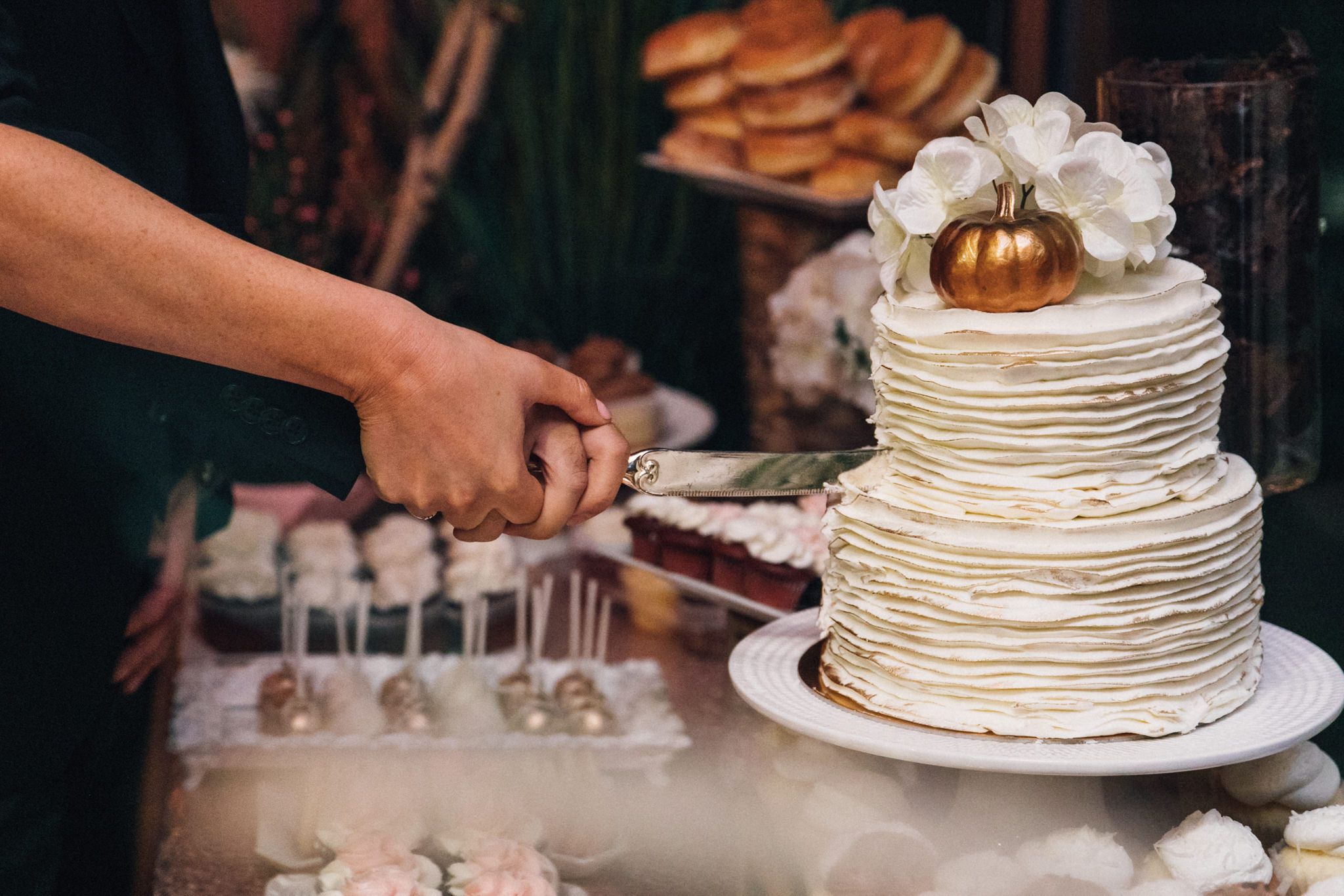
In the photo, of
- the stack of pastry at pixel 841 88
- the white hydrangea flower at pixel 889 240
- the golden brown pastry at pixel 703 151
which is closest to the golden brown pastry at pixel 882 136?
the stack of pastry at pixel 841 88

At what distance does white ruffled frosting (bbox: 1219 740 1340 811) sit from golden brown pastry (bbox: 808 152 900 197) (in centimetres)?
122

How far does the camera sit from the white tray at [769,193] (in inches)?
81.2

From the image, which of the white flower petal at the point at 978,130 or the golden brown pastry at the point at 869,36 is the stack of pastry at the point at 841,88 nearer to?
the golden brown pastry at the point at 869,36

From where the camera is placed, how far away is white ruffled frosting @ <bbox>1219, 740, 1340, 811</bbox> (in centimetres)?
104

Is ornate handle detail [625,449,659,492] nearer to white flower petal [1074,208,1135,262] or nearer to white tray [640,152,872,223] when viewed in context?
white flower petal [1074,208,1135,262]

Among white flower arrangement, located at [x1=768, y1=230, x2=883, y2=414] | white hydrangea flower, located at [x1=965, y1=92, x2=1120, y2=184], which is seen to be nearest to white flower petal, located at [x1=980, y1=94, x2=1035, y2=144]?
white hydrangea flower, located at [x1=965, y1=92, x2=1120, y2=184]

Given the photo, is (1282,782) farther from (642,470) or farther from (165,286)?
(165,286)

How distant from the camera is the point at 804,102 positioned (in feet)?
7.04

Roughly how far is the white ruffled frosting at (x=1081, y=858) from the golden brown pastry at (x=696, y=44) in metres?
1.64

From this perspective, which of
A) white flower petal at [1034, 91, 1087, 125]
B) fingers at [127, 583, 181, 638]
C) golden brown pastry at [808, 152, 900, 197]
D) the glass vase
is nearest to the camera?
white flower petal at [1034, 91, 1087, 125]

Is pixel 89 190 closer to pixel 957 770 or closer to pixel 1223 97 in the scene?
pixel 957 770

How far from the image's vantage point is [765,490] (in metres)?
1.13

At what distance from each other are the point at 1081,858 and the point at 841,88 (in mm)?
Answer: 1491

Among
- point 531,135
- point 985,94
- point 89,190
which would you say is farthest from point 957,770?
point 531,135
